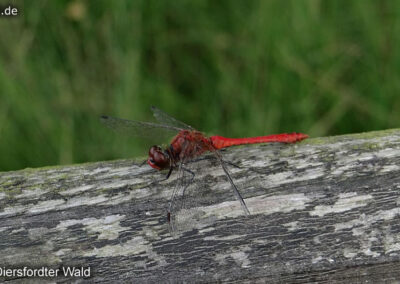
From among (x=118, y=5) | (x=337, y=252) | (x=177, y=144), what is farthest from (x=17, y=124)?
(x=337, y=252)

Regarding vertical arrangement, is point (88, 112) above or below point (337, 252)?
above

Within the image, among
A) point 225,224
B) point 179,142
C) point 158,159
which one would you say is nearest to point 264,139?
point 179,142

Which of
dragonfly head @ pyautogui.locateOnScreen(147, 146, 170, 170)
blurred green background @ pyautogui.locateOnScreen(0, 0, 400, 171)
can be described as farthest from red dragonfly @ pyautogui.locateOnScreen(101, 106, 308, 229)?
blurred green background @ pyautogui.locateOnScreen(0, 0, 400, 171)

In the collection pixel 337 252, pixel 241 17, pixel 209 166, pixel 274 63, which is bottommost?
pixel 337 252

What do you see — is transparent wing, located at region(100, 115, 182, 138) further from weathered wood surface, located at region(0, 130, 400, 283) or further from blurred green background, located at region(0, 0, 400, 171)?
weathered wood surface, located at region(0, 130, 400, 283)

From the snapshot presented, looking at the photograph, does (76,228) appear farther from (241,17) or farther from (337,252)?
(241,17)

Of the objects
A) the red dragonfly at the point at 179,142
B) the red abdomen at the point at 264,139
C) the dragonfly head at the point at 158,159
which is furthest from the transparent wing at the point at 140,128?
the dragonfly head at the point at 158,159

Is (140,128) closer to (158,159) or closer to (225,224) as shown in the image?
(158,159)
